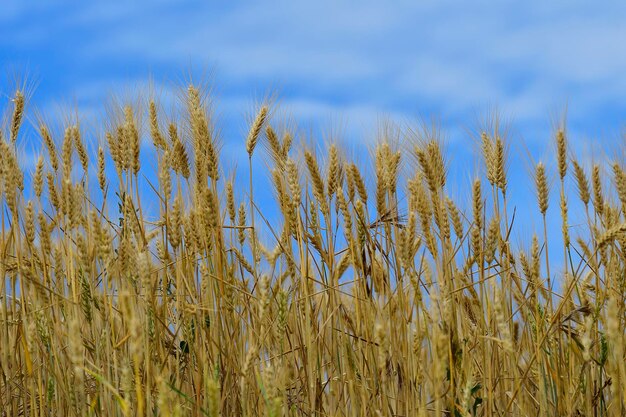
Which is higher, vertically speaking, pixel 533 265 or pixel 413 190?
pixel 413 190

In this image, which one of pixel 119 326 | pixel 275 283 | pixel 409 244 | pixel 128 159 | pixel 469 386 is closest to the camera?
pixel 469 386

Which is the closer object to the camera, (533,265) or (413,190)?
(413,190)

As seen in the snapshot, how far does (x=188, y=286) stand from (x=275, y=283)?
1.62 feet

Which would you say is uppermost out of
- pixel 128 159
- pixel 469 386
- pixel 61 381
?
pixel 128 159

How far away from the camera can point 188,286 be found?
112 inches

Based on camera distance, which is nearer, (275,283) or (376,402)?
(376,402)

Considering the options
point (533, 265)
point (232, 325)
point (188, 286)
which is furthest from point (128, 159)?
point (533, 265)

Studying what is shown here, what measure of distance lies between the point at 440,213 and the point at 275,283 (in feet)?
2.79

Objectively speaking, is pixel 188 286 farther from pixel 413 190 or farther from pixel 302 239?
pixel 413 190

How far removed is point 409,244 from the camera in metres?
2.57

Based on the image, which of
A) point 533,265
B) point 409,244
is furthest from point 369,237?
point 533,265

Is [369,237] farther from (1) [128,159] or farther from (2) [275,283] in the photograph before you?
(1) [128,159]

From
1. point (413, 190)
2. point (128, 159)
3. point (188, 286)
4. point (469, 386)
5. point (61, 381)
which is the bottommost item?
point (469, 386)

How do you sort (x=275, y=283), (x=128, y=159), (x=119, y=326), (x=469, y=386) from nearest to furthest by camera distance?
1. (x=469, y=386)
2. (x=128, y=159)
3. (x=275, y=283)
4. (x=119, y=326)
